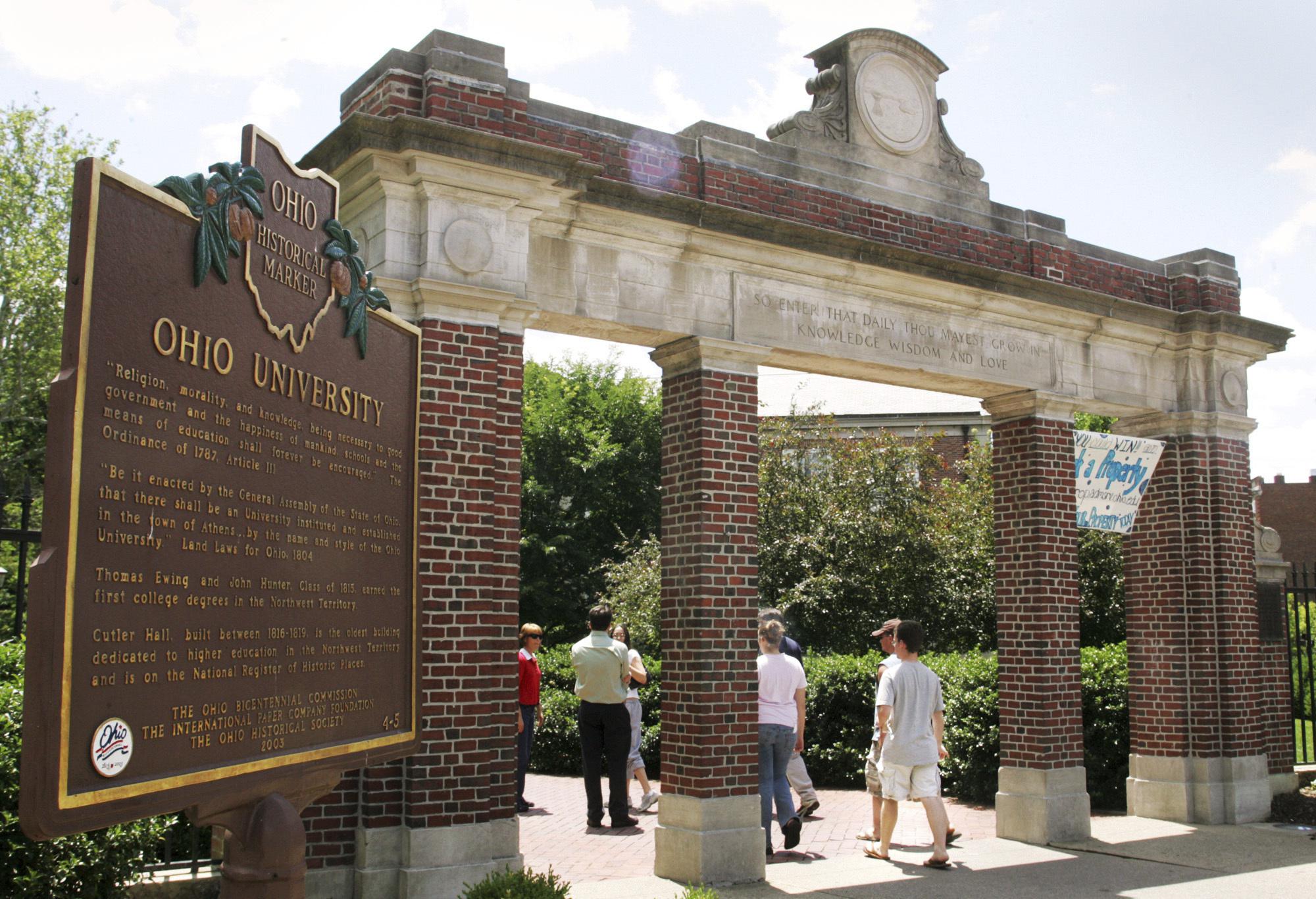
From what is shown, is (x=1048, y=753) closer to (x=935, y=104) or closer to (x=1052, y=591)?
(x=1052, y=591)

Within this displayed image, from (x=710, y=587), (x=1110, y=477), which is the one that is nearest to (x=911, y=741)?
(x=710, y=587)

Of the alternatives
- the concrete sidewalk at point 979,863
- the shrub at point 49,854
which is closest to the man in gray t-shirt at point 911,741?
the concrete sidewalk at point 979,863

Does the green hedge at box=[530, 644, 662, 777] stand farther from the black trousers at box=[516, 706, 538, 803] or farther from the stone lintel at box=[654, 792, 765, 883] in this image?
the stone lintel at box=[654, 792, 765, 883]

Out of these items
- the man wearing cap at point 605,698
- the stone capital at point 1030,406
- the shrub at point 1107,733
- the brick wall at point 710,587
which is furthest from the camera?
the shrub at point 1107,733

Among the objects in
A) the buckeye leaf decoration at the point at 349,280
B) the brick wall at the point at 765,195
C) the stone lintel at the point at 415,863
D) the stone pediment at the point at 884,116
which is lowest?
the stone lintel at the point at 415,863

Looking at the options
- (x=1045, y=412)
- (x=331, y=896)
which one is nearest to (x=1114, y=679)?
(x=1045, y=412)

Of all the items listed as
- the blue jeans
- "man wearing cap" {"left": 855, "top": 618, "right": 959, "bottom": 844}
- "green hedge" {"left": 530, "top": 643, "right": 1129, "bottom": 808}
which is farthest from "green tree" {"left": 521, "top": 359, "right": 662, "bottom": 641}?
the blue jeans

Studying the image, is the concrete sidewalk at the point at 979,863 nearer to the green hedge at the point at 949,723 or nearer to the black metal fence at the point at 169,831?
the green hedge at the point at 949,723

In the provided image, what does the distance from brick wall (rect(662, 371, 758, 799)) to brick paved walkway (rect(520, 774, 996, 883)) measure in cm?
93

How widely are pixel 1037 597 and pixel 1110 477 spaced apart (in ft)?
5.26

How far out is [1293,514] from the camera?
4622 cm

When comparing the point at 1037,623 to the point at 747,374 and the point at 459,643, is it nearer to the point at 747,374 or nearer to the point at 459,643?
the point at 747,374

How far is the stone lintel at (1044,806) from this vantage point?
Result: 10.1 metres

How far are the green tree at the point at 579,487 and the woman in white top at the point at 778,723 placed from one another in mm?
19545
